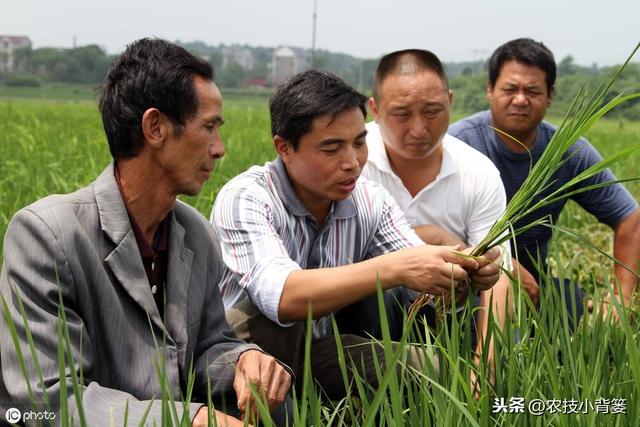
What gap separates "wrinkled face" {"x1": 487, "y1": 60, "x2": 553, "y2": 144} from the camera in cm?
318

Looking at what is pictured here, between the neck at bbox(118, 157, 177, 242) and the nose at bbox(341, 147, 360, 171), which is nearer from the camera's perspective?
the neck at bbox(118, 157, 177, 242)

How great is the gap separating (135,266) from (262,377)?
12.8 inches

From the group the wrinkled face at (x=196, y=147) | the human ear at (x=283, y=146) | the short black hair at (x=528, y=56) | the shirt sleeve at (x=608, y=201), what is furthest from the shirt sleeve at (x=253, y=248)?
the shirt sleeve at (x=608, y=201)

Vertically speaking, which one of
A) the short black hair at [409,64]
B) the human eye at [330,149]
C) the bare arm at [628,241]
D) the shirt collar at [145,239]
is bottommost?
the bare arm at [628,241]

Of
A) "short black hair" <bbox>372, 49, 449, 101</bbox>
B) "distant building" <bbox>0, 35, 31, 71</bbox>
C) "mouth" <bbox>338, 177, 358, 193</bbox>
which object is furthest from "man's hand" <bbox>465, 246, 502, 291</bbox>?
"distant building" <bbox>0, 35, 31, 71</bbox>

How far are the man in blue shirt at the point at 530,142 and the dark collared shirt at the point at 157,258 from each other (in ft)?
5.19

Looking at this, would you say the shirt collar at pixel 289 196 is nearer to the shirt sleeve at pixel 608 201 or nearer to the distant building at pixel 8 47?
the shirt sleeve at pixel 608 201

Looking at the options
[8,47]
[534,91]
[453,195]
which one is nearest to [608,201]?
[534,91]

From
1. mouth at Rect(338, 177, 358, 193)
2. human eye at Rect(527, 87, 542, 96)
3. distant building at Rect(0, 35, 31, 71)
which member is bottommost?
distant building at Rect(0, 35, 31, 71)

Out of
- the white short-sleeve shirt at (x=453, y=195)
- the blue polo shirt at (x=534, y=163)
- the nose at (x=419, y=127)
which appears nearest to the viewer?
the nose at (x=419, y=127)

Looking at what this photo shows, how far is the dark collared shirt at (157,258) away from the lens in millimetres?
1836

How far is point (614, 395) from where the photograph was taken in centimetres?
167

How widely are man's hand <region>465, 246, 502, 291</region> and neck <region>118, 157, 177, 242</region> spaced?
68cm

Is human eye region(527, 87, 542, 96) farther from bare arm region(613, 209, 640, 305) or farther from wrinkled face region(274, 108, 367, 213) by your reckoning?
wrinkled face region(274, 108, 367, 213)
